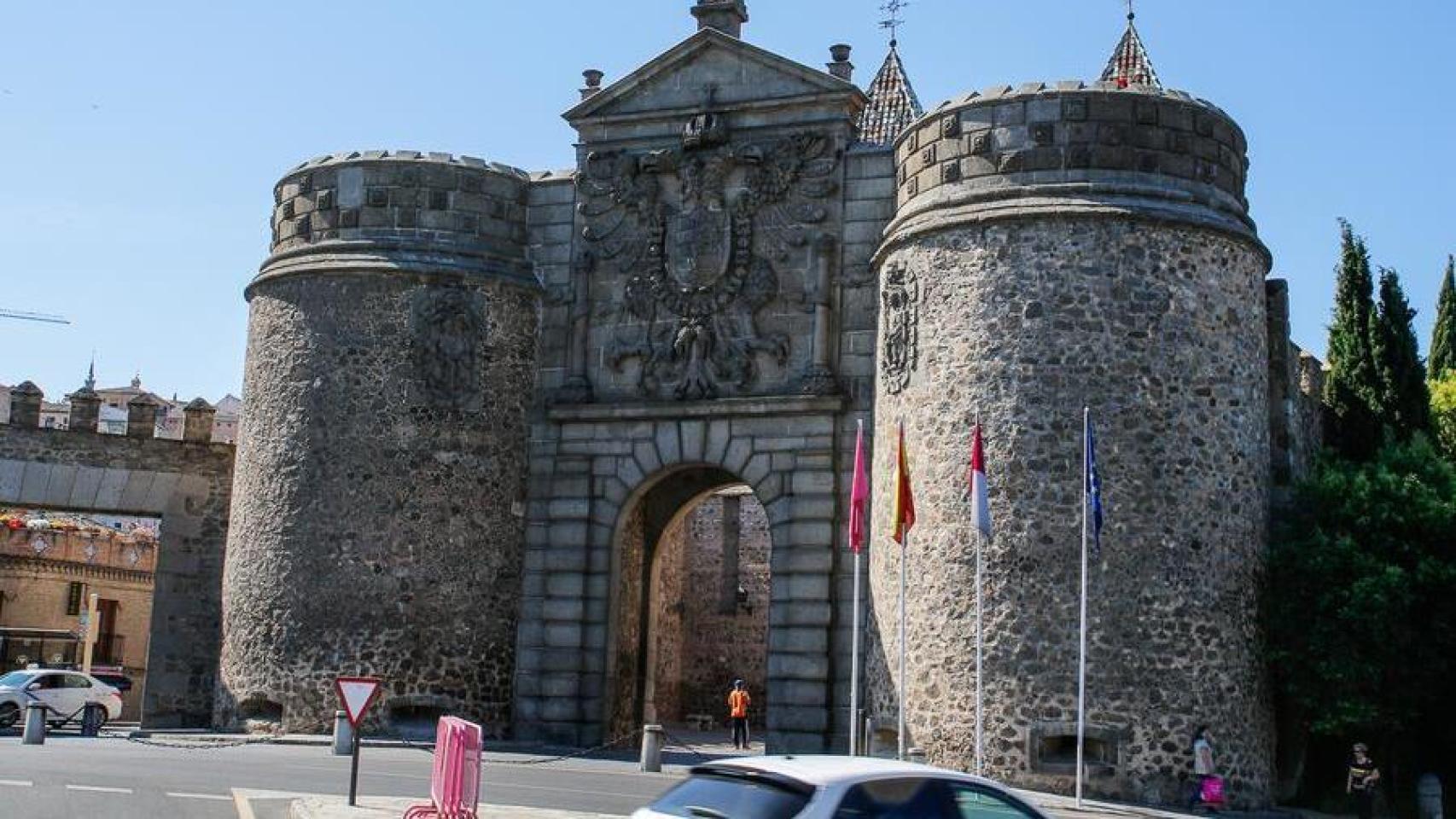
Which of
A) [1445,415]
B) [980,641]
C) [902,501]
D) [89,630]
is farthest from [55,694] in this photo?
[1445,415]

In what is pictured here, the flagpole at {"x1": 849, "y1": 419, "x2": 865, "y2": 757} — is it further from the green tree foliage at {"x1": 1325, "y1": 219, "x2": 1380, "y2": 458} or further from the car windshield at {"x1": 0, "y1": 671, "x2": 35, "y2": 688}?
the car windshield at {"x1": 0, "y1": 671, "x2": 35, "y2": 688}

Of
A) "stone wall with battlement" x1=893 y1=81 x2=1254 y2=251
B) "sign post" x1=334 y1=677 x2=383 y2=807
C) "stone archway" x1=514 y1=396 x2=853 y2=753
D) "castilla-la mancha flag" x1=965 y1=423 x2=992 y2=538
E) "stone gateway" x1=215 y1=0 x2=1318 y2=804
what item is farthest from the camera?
"stone archway" x1=514 y1=396 x2=853 y2=753

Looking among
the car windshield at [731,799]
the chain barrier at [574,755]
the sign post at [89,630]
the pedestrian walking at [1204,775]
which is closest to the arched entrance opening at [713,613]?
the chain barrier at [574,755]

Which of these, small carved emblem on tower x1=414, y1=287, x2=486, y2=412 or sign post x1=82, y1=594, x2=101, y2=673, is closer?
small carved emblem on tower x1=414, y1=287, x2=486, y2=412

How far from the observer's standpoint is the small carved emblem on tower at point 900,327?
24703 millimetres

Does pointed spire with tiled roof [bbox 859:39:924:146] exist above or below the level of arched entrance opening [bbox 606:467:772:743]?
above

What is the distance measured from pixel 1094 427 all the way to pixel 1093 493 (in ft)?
4.43

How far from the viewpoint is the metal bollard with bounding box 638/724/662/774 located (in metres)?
23.0

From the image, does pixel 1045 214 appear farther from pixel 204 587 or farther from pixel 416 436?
pixel 204 587

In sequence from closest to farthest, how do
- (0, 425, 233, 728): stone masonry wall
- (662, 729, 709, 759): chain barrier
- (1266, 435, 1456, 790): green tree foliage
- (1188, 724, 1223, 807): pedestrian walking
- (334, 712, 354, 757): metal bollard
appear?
(1188, 724, 1223, 807): pedestrian walking
(1266, 435, 1456, 790): green tree foliage
(334, 712, 354, 757): metal bollard
(662, 729, 709, 759): chain barrier
(0, 425, 233, 728): stone masonry wall

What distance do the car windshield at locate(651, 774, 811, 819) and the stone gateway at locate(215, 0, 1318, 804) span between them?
42.6ft

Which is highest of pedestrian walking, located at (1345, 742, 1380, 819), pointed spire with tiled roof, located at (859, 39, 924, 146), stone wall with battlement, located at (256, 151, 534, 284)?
pointed spire with tiled roof, located at (859, 39, 924, 146)

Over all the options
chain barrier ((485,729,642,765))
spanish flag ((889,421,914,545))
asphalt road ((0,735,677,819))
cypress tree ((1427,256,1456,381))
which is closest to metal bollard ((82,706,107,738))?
asphalt road ((0,735,677,819))

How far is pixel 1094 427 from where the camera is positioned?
2294 cm
